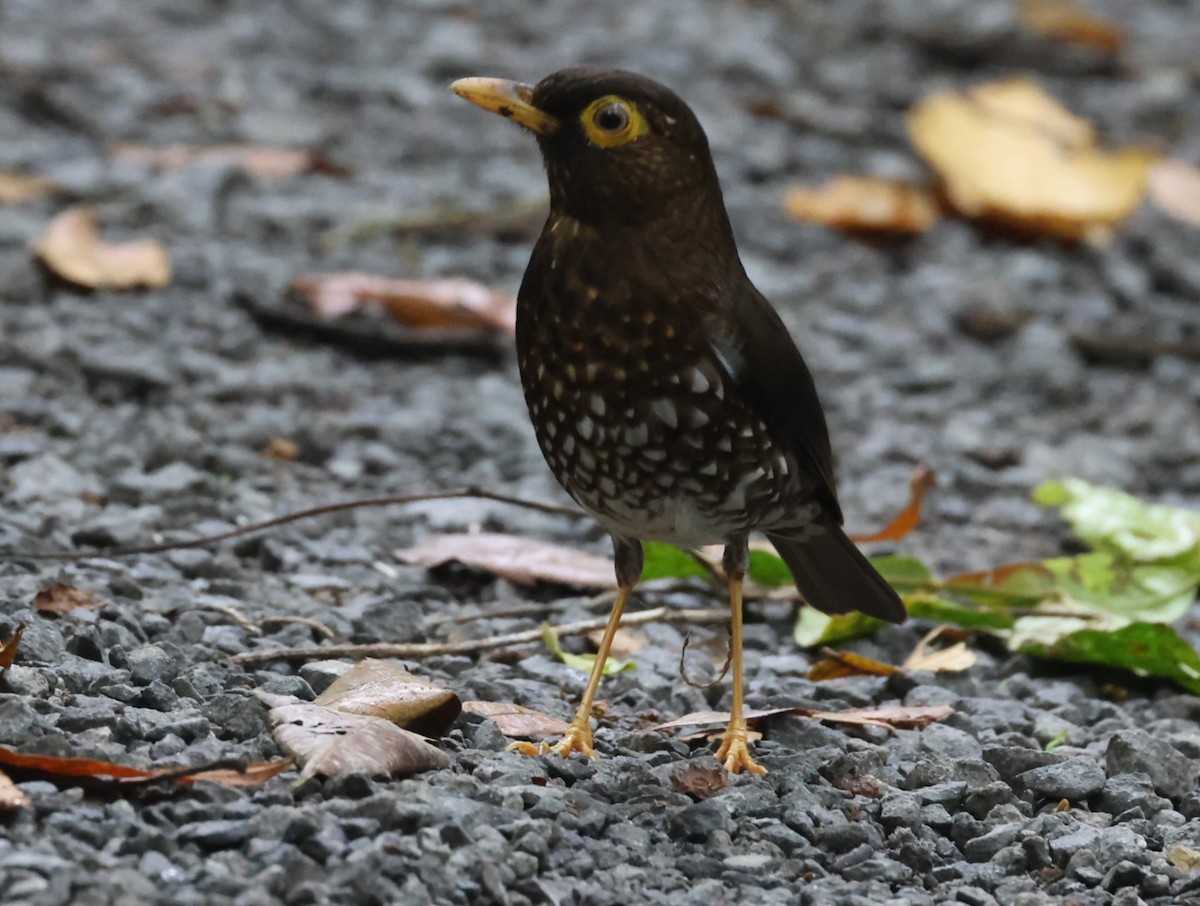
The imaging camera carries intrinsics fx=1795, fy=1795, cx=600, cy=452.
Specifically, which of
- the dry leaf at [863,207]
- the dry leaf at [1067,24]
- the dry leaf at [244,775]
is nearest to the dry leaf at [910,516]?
the dry leaf at [244,775]

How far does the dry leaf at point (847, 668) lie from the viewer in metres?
4.50

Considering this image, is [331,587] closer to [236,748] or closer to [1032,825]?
[236,748]

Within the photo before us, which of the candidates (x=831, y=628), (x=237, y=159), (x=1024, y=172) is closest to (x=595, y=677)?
(x=831, y=628)

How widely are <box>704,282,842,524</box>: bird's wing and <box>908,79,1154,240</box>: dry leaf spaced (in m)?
4.10

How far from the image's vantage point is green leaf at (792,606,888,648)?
185 inches

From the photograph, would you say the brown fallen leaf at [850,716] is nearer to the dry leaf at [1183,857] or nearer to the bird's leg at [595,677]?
the bird's leg at [595,677]

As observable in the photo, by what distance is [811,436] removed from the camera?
4047 mm

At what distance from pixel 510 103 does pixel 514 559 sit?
1541mm

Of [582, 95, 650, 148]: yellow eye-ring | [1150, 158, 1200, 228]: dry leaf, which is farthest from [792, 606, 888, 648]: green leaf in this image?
→ [1150, 158, 1200, 228]: dry leaf

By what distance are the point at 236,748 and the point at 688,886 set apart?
0.83m

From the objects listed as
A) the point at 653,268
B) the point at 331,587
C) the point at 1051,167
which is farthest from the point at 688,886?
the point at 1051,167

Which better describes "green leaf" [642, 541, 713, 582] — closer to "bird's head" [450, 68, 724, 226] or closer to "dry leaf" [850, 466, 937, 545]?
"dry leaf" [850, 466, 937, 545]

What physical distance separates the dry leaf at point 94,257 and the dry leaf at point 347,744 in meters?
3.38

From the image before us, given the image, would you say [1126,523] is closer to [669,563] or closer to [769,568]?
[769,568]
